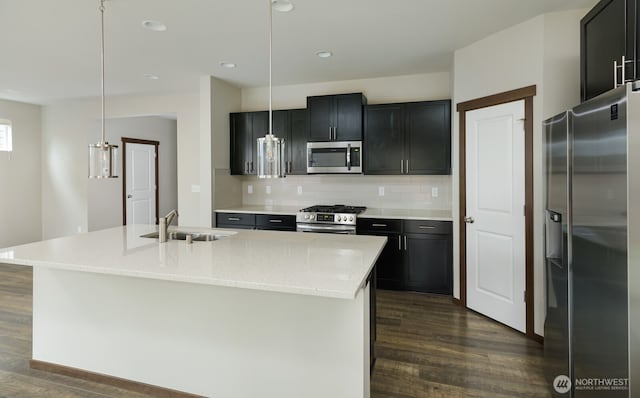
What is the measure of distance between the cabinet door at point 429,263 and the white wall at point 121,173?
5.27 meters

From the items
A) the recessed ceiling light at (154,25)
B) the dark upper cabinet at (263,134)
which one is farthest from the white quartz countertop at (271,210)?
the recessed ceiling light at (154,25)

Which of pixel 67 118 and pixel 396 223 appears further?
pixel 67 118

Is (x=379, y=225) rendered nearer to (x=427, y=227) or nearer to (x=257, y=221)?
(x=427, y=227)

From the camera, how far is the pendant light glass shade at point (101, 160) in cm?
216

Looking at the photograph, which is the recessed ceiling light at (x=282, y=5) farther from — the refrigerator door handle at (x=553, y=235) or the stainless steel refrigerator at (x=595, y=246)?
the refrigerator door handle at (x=553, y=235)

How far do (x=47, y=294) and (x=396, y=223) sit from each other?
3.18 m

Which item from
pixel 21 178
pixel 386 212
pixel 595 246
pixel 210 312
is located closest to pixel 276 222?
pixel 386 212

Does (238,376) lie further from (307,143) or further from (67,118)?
(67,118)

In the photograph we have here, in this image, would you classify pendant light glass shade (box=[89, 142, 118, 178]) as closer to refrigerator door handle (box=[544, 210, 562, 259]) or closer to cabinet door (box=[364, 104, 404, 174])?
refrigerator door handle (box=[544, 210, 562, 259])

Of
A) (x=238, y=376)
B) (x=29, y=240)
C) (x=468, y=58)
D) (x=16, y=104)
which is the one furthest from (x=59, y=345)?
(x=16, y=104)

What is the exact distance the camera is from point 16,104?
5.89m

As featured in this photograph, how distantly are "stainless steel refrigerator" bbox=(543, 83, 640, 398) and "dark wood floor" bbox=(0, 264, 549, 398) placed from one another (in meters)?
0.36

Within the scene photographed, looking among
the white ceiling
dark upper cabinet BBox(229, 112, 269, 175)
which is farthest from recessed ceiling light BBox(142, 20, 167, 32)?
dark upper cabinet BBox(229, 112, 269, 175)

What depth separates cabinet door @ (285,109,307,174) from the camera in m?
4.64
